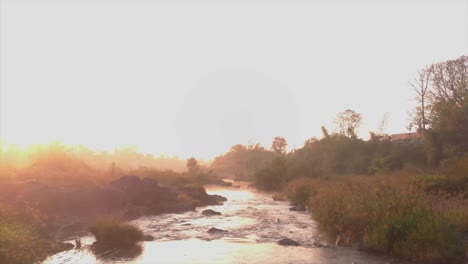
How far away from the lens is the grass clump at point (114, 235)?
19094 millimetres

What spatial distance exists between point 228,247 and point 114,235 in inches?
215

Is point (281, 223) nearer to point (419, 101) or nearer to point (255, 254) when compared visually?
point (255, 254)

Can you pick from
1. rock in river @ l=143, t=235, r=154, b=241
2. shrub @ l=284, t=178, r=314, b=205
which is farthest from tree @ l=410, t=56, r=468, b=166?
rock in river @ l=143, t=235, r=154, b=241

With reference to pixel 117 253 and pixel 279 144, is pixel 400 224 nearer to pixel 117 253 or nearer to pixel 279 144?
pixel 117 253

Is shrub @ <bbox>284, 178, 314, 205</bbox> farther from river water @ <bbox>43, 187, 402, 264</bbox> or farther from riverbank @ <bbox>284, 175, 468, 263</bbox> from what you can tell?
riverbank @ <bbox>284, 175, 468, 263</bbox>

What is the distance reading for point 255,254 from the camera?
17062 mm

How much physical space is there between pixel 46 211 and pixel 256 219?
13.9 m

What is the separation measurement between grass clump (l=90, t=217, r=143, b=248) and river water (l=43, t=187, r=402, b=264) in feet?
1.90

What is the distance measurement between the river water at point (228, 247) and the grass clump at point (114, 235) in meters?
0.58

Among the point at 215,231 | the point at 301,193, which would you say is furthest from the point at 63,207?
the point at 301,193

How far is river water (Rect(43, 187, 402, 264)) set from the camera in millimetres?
16078

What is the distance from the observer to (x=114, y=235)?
1917cm

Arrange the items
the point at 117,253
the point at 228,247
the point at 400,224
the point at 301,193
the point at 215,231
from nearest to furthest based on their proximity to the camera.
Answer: the point at 400,224, the point at 117,253, the point at 228,247, the point at 215,231, the point at 301,193

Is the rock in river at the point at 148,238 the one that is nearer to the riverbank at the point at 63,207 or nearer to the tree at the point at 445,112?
the riverbank at the point at 63,207
